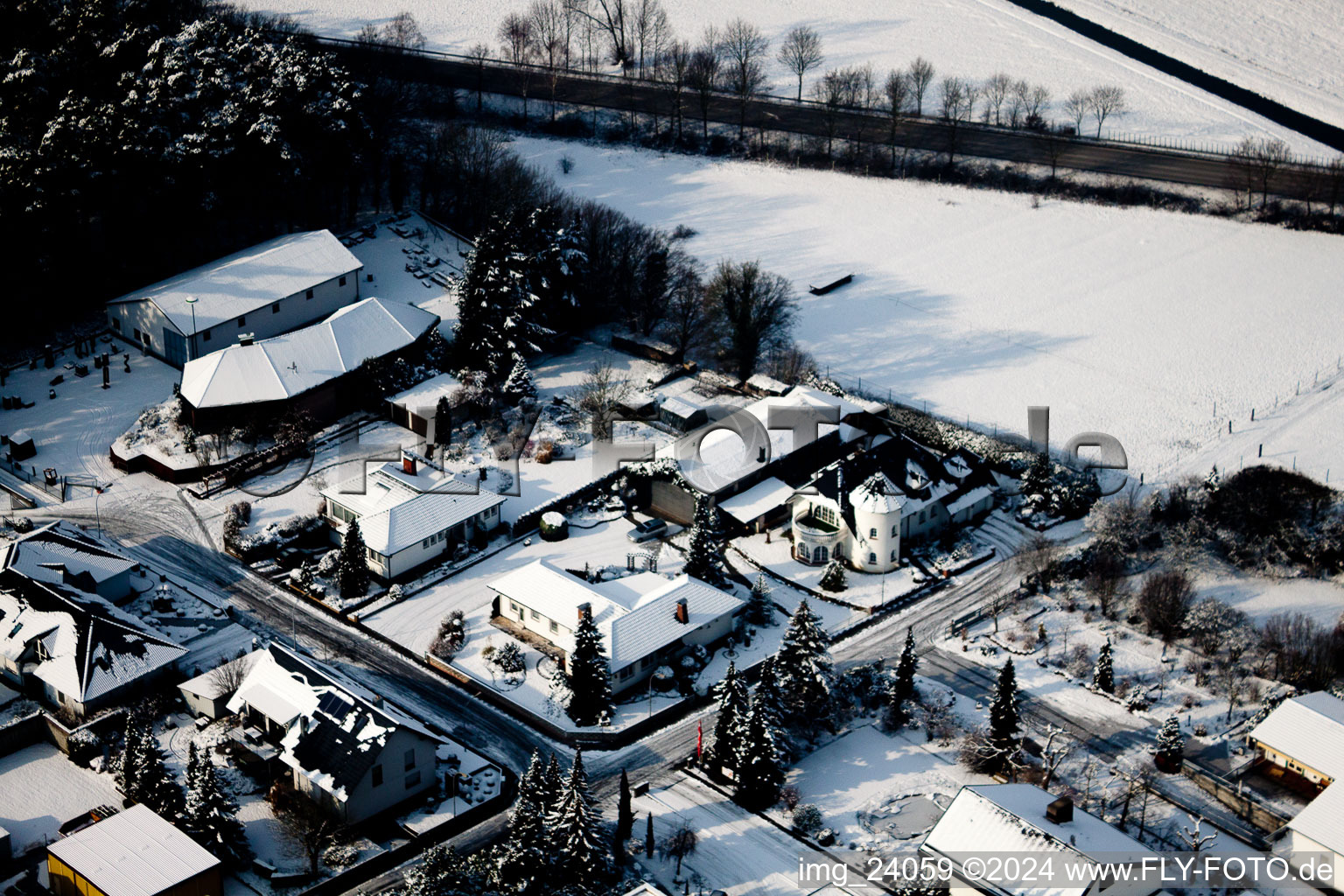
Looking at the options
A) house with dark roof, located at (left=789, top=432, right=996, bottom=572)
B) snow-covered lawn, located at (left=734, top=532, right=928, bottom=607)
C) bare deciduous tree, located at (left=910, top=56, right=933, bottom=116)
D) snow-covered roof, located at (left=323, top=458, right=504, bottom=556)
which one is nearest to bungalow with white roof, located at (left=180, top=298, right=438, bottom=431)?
snow-covered roof, located at (left=323, top=458, right=504, bottom=556)

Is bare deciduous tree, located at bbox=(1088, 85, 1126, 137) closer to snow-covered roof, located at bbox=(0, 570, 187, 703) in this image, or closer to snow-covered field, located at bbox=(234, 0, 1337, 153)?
snow-covered field, located at bbox=(234, 0, 1337, 153)

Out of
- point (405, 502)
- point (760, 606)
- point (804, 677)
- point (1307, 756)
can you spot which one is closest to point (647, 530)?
point (760, 606)

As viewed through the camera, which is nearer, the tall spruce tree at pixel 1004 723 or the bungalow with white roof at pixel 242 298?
the tall spruce tree at pixel 1004 723

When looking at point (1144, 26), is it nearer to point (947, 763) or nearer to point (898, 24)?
point (898, 24)

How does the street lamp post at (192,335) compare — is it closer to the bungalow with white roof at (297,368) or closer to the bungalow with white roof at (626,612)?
the bungalow with white roof at (297,368)

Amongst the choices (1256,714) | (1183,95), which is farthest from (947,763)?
(1183,95)

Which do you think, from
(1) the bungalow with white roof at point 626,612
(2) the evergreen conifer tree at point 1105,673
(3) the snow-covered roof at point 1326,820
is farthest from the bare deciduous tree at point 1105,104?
(3) the snow-covered roof at point 1326,820

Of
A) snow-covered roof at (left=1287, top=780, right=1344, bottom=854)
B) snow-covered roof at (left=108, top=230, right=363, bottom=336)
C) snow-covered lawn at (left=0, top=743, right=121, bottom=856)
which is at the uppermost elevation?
snow-covered roof at (left=108, top=230, right=363, bottom=336)
